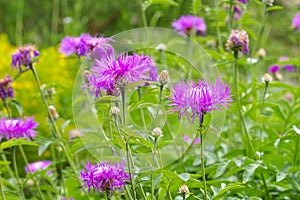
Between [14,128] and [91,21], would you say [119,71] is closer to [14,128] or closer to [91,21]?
[14,128]

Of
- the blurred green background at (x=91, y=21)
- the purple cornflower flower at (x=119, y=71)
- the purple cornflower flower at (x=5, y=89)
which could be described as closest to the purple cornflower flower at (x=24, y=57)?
the purple cornflower flower at (x=5, y=89)

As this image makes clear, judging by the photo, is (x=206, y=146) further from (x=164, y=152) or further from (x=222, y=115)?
(x=222, y=115)

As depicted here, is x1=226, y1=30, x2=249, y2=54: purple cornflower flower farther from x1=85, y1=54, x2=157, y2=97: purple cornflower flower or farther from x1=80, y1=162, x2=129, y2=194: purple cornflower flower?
x1=80, y1=162, x2=129, y2=194: purple cornflower flower

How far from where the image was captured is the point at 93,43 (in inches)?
56.5

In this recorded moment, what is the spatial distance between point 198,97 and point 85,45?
53 centimetres

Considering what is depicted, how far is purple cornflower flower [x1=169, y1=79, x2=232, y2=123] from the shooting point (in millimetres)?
1038

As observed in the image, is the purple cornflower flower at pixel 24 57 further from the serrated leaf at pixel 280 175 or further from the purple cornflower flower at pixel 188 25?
the serrated leaf at pixel 280 175

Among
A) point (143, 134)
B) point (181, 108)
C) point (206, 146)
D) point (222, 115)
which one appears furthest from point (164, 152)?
point (181, 108)

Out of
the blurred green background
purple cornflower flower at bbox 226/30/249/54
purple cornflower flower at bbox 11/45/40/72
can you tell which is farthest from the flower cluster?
the blurred green background

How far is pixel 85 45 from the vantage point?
147 centimetres

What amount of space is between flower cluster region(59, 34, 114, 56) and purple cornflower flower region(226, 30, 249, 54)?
1.15 ft

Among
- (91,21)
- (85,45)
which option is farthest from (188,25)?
(91,21)

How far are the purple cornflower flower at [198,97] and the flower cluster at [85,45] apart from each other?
35 centimetres

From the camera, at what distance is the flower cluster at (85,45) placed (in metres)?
1.40
